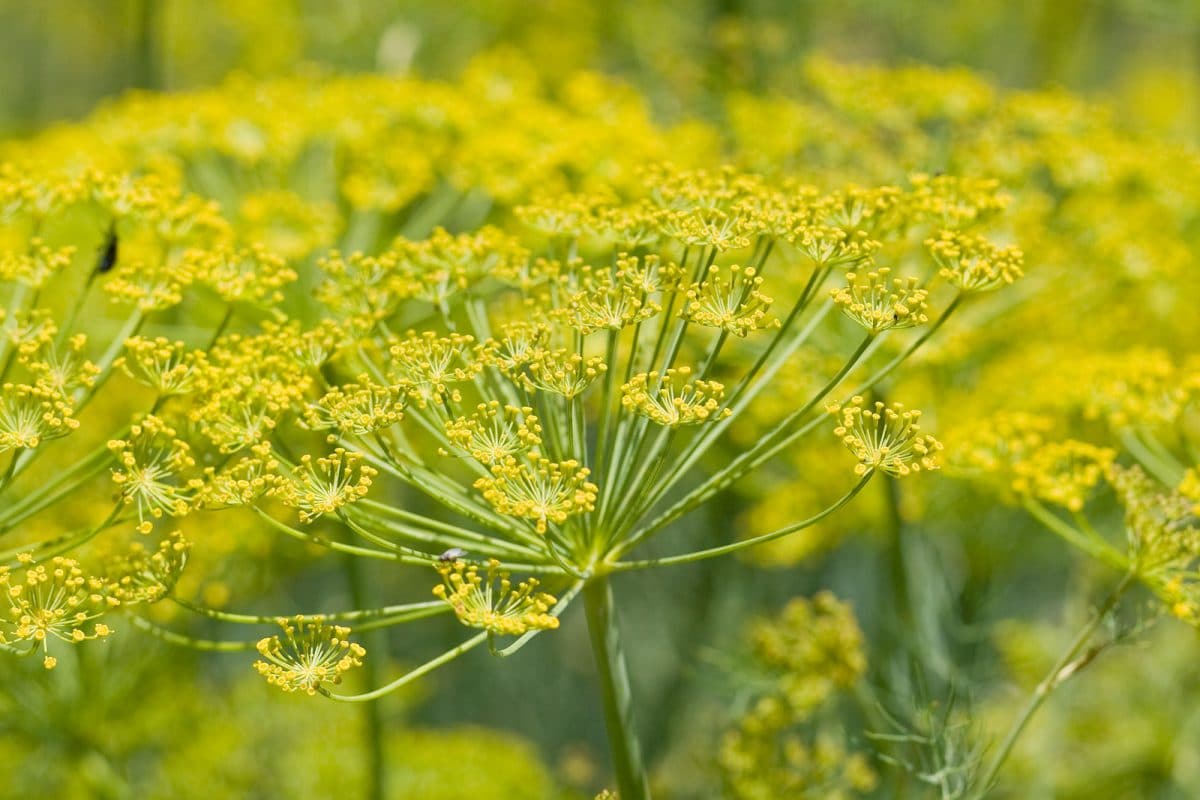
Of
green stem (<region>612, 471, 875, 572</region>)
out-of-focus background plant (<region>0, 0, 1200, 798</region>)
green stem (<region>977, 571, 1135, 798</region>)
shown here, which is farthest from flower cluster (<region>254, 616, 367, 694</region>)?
green stem (<region>977, 571, 1135, 798</region>)

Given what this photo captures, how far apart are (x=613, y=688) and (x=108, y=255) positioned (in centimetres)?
167

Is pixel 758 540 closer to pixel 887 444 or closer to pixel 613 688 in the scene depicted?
pixel 887 444

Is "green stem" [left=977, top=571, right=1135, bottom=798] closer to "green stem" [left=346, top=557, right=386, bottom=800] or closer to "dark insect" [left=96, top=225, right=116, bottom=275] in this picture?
Answer: "green stem" [left=346, top=557, right=386, bottom=800]

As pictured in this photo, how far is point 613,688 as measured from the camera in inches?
98.4

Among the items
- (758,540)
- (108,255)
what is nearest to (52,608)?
(108,255)

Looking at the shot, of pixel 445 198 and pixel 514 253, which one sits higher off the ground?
pixel 514 253

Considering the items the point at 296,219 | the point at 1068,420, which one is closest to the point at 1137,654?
the point at 1068,420

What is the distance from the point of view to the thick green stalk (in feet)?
8.18

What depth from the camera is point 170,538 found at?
2418 mm

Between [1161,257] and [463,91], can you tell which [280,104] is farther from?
[1161,257]

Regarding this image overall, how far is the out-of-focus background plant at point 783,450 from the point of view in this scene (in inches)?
119

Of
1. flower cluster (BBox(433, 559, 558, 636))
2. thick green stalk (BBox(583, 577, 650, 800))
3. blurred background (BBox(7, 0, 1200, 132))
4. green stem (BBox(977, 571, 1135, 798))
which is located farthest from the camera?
blurred background (BBox(7, 0, 1200, 132))

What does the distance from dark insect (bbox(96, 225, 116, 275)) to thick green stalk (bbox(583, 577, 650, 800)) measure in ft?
4.91

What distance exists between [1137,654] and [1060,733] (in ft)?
2.27
